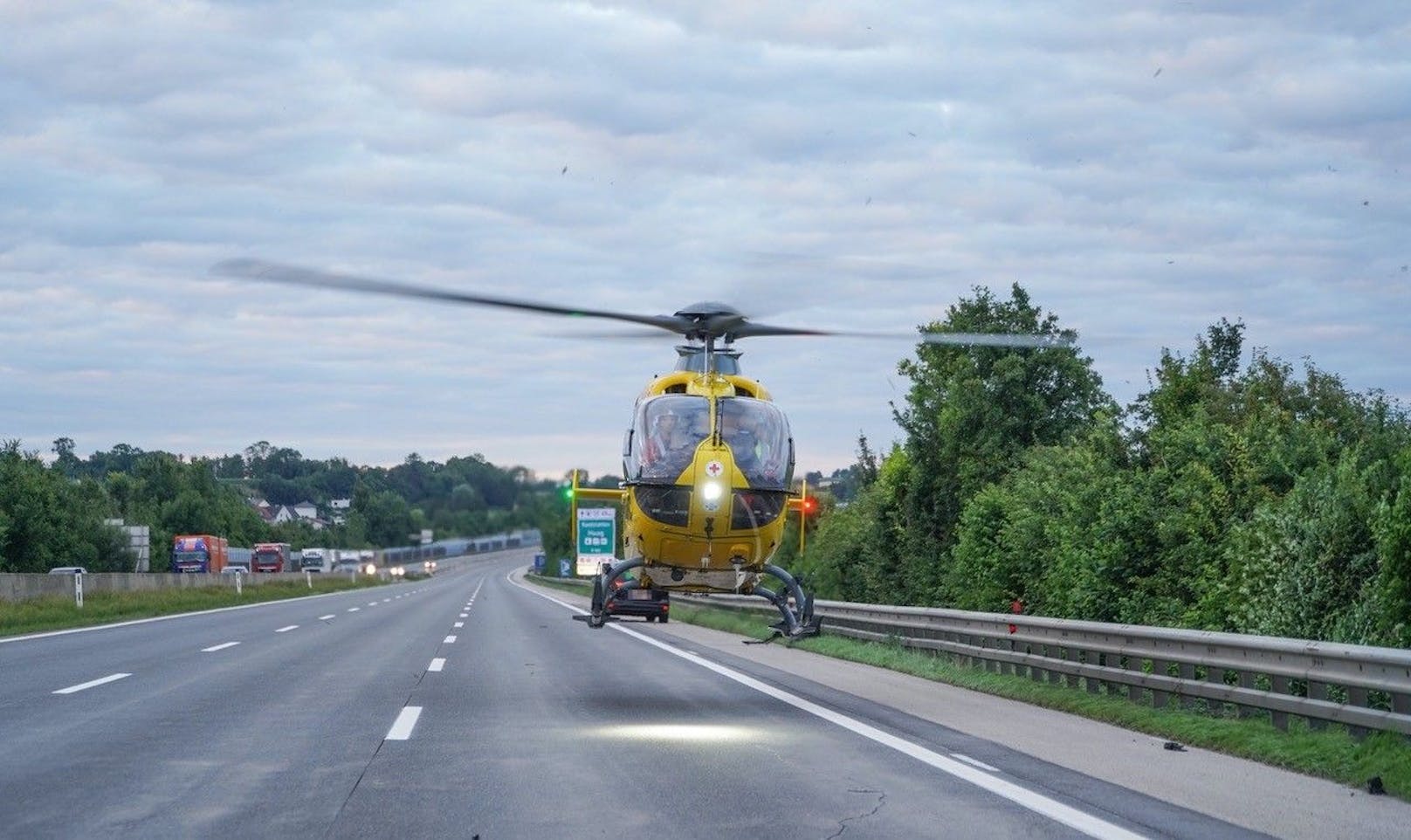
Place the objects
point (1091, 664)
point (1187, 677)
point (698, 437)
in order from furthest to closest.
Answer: point (698, 437)
point (1091, 664)
point (1187, 677)

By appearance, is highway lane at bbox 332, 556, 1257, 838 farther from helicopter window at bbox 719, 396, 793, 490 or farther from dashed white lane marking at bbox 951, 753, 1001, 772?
helicopter window at bbox 719, 396, 793, 490

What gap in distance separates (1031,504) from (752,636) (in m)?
6.38

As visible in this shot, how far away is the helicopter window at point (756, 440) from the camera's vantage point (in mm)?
14852

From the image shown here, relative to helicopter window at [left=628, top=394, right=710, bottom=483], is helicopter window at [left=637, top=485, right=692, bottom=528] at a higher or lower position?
lower

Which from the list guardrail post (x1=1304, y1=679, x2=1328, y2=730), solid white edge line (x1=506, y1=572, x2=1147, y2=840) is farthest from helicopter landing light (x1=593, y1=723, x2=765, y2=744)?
guardrail post (x1=1304, y1=679, x2=1328, y2=730)

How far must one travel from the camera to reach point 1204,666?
12266 mm

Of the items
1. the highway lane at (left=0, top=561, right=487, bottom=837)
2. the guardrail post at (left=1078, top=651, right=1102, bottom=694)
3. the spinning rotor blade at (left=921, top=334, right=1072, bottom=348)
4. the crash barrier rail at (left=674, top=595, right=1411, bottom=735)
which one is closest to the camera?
the highway lane at (left=0, top=561, right=487, bottom=837)

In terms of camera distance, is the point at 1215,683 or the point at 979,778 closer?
the point at 979,778

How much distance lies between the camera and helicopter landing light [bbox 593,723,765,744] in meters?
11.2

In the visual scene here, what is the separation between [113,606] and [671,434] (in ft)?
92.3

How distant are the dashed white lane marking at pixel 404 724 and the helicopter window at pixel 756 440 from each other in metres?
3.95

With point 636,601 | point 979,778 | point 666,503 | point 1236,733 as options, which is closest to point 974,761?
point 979,778

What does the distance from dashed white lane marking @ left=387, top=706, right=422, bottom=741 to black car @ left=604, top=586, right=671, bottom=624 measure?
2993 millimetres

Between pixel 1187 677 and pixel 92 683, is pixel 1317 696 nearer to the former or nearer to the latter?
pixel 1187 677
